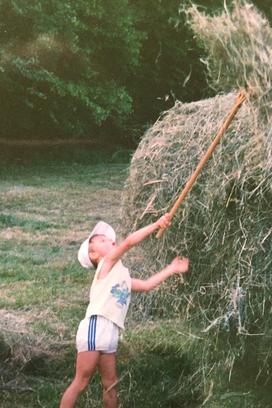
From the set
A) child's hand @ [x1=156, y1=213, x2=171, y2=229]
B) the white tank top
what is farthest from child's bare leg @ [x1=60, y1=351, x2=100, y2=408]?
child's hand @ [x1=156, y1=213, x2=171, y2=229]

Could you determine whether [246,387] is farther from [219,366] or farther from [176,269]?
[176,269]

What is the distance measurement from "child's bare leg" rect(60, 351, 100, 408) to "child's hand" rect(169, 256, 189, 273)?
579 mm

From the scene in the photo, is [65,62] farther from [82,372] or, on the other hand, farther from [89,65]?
[82,372]

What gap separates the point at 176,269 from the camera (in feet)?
13.0

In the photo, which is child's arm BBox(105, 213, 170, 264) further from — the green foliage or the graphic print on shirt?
the green foliage

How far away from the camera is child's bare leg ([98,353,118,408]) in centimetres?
382

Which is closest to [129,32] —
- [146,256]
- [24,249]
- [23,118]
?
[23,118]

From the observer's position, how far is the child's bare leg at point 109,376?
3816 mm

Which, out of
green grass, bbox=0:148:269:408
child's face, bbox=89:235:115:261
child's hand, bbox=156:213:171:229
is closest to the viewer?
child's hand, bbox=156:213:171:229

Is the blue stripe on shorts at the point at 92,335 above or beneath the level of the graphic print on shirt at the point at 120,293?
beneath

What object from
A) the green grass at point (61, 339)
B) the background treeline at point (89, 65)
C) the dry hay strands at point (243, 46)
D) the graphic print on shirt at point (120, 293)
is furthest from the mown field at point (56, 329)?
the background treeline at point (89, 65)

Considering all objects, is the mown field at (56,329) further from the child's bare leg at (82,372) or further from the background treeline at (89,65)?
the background treeline at (89,65)

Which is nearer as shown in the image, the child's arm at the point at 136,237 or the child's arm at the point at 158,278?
the child's arm at the point at 136,237

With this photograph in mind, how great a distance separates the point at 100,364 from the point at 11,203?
25.6 feet
